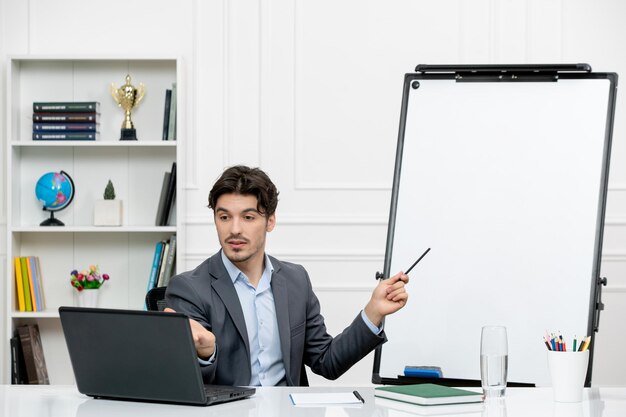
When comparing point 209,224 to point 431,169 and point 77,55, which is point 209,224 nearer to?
point 77,55

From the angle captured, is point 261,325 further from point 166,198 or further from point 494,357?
point 166,198

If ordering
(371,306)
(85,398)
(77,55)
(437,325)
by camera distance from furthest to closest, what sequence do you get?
(77,55)
(437,325)
(371,306)
(85,398)

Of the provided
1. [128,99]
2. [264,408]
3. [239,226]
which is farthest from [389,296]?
[128,99]

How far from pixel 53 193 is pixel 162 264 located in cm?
62

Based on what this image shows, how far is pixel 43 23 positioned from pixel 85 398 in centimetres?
274

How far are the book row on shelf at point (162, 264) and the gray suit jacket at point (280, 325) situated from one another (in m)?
1.57

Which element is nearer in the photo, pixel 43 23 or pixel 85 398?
pixel 85 398

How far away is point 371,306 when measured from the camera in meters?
2.15

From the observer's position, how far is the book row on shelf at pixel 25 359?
12.5 ft

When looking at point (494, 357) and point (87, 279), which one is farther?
point (87, 279)

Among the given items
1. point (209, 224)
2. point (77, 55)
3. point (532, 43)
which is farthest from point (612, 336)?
point (77, 55)

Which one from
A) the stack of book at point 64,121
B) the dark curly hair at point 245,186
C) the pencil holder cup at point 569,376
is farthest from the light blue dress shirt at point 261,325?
the stack of book at point 64,121

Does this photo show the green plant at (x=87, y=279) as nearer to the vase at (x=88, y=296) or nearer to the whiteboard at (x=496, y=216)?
the vase at (x=88, y=296)

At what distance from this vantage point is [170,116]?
3.93m
